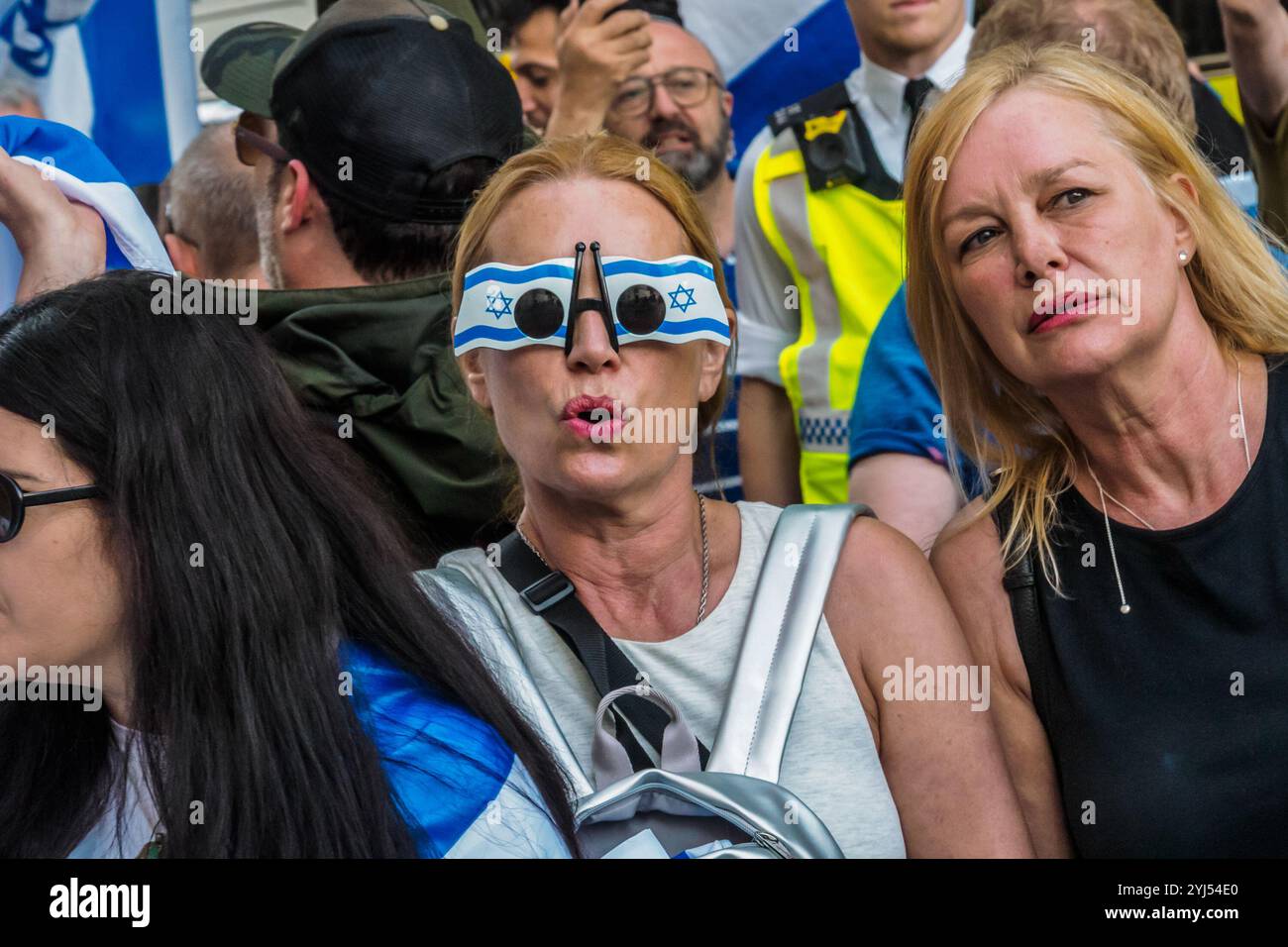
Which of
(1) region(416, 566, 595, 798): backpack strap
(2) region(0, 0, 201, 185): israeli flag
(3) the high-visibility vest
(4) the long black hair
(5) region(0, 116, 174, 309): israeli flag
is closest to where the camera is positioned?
(4) the long black hair

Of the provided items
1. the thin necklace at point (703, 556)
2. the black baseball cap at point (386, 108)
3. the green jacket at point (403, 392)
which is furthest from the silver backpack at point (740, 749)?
the black baseball cap at point (386, 108)

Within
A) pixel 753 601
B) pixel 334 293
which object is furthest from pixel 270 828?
pixel 334 293

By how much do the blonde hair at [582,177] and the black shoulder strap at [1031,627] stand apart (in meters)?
0.60

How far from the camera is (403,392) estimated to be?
8.36ft

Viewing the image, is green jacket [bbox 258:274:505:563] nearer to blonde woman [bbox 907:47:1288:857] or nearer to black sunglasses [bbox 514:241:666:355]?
black sunglasses [bbox 514:241:666:355]

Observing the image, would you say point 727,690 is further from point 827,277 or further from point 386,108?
point 827,277

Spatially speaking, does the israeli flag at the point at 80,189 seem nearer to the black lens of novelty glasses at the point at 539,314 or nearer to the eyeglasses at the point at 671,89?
the black lens of novelty glasses at the point at 539,314

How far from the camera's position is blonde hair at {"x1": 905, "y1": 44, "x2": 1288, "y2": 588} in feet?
7.25

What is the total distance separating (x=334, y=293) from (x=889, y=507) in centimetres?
104

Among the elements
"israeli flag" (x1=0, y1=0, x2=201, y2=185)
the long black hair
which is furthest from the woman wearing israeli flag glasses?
"israeli flag" (x1=0, y1=0, x2=201, y2=185)

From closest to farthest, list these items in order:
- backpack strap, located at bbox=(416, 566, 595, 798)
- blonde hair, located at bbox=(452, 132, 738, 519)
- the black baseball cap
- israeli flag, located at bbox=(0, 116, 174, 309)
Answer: backpack strap, located at bbox=(416, 566, 595, 798) < blonde hair, located at bbox=(452, 132, 738, 519) < the black baseball cap < israeli flag, located at bbox=(0, 116, 174, 309)

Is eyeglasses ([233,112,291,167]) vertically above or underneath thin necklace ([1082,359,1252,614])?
above

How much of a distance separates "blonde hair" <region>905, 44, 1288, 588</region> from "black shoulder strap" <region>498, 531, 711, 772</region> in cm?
59

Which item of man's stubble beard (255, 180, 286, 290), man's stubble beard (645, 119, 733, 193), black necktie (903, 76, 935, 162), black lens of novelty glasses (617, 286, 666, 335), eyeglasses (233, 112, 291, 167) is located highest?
man's stubble beard (645, 119, 733, 193)
